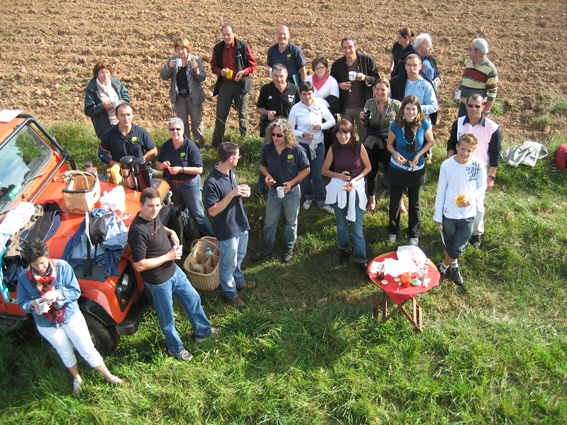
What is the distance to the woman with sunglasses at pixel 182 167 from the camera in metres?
5.86

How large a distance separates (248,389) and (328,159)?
118 inches

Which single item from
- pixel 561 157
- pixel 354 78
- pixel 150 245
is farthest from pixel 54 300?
pixel 561 157

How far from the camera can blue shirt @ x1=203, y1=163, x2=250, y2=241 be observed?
502cm

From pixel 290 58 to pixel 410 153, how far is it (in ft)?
10.3

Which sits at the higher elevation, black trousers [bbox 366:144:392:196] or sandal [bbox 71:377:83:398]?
black trousers [bbox 366:144:392:196]

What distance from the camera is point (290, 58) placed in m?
7.84

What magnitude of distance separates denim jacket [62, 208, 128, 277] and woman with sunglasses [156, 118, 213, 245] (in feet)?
4.79

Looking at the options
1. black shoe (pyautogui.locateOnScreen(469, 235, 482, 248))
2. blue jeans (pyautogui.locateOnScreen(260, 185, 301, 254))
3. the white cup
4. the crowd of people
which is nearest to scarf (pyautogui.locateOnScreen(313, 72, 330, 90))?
the crowd of people

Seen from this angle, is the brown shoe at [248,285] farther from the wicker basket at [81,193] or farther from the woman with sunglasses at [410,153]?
the woman with sunglasses at [410,153]

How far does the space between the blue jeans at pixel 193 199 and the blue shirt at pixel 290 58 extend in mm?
2971

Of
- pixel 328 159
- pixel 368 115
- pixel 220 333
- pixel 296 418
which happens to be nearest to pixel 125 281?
pixel 220 333

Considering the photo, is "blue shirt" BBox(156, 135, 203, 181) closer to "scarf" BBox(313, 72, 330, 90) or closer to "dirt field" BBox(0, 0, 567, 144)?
"scarf" BBox(313, 72, 330, 90)

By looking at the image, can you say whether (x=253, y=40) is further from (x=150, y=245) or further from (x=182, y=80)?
(x=150, y=245)

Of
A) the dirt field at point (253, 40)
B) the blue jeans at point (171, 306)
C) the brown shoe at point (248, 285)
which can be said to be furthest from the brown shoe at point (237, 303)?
the dirt field at point (253, 40)
